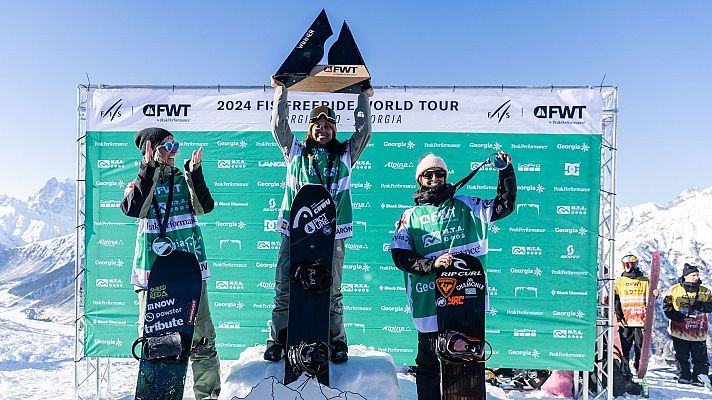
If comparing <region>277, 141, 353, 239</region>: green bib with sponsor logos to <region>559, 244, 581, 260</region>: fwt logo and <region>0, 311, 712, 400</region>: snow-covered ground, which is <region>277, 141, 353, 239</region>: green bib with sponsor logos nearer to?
<region>0, 311, 712, 400</region>: snow-covered ground

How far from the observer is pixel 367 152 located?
4.92 m

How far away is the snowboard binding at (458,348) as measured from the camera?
271 centimetres

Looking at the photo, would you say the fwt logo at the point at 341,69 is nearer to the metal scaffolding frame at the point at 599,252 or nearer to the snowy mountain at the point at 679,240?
the metal scaffolding frame at the point at 599,252

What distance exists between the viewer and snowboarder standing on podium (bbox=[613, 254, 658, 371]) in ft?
22.3

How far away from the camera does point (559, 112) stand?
477 cm

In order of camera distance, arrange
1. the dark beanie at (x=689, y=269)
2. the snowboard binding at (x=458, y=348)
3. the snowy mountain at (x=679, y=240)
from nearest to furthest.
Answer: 1. the snowboard binding at (x=458, y=348)
2. the dark beanie at (x=689, y=269)
3. the snowy mountain at (x=679, y=240)

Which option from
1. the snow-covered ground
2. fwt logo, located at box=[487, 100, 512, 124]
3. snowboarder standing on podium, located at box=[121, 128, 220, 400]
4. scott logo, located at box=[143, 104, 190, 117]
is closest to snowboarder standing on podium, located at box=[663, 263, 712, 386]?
the snow-covered ground

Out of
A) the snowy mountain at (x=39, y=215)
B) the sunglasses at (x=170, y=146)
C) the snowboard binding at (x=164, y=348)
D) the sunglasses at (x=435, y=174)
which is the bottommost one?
the snowy mountain at (x=39, y=215)

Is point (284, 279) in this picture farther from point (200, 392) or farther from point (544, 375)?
point (544, 375)

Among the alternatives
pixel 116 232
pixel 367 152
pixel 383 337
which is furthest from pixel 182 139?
pixel 383 337

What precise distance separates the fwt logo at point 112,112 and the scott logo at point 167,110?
0.29 meters

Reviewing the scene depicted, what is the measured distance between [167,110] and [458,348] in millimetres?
3896

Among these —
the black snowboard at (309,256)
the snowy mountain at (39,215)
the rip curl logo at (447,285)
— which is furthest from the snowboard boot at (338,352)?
the snowy mountain at (39,215)

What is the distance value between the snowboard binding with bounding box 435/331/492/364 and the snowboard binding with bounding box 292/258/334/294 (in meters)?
0.75
